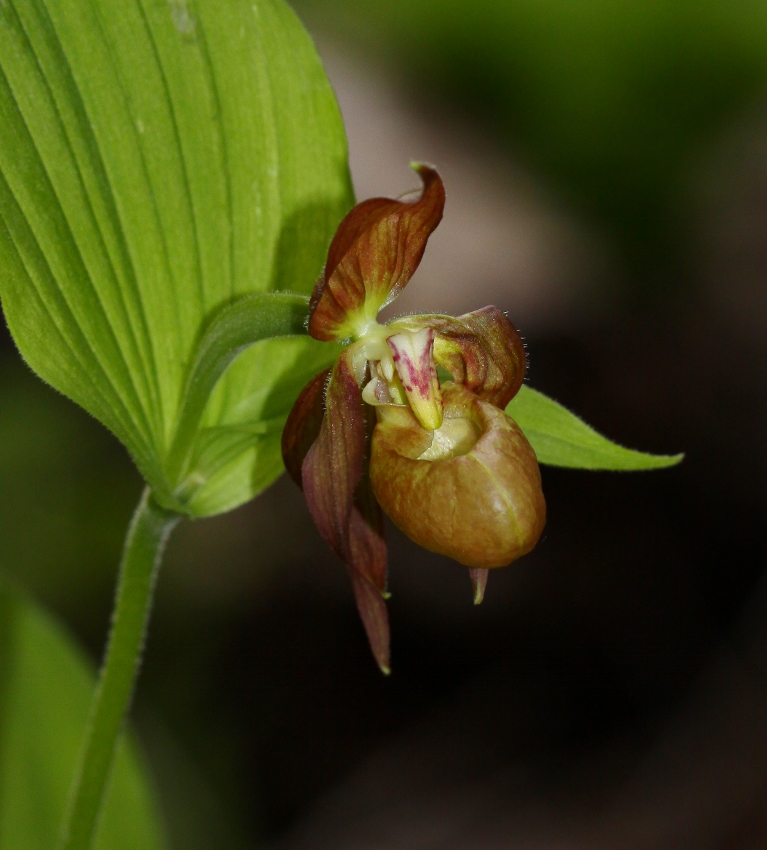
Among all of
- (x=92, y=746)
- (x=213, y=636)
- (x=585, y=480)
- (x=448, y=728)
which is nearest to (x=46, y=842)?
(x=92, y=746)

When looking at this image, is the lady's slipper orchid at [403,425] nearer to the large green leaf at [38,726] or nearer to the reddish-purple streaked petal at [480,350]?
the reddish-purple streaked petal at [480,350]

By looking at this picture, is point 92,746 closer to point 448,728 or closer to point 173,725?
point 173,725

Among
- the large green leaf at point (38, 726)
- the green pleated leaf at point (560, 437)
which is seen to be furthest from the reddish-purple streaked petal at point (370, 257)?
the large green leaf at point (38, 726)

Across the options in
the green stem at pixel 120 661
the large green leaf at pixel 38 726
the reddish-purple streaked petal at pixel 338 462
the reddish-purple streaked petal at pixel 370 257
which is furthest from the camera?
the large green leaf at pixel 38 726

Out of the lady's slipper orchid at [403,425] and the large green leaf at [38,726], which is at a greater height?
the lady's slipper orchid at [403,425]

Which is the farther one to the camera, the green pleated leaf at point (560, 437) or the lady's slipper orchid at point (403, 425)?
the green pleated leaf at point (560, 437)

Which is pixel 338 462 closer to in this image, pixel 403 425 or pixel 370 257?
pixel 403 425

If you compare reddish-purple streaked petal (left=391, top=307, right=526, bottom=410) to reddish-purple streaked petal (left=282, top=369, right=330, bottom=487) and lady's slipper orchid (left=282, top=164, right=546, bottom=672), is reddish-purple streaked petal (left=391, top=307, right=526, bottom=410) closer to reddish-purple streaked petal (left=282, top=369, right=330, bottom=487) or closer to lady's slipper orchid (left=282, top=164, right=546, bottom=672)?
lady's slipper orchid (left=282, top=164, right=546, bottom=672)
